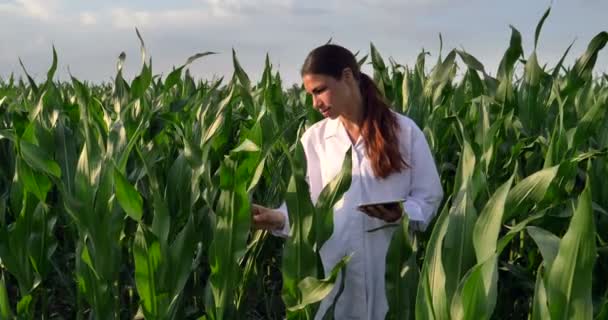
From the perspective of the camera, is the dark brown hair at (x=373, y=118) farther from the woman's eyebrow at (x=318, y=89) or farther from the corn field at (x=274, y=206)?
the corn field at (x=274, y=206)

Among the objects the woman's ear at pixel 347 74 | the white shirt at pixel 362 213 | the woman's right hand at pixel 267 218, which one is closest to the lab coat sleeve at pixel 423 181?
the white shirt at pixel 362 213

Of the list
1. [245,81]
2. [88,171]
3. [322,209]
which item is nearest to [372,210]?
[322,209]

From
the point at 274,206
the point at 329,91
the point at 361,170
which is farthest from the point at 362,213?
the point at 274,206

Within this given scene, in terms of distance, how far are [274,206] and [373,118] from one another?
0.80 m

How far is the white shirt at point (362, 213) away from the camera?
2.36 metres

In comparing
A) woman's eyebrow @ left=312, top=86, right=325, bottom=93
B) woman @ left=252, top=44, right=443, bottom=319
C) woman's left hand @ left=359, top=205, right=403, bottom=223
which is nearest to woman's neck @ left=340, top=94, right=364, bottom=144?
woman @ left=252, top=44, right=443, bottom=319

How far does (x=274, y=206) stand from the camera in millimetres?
3016

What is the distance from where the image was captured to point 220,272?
209 centimetres

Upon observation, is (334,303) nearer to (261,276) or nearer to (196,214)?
(196,214)

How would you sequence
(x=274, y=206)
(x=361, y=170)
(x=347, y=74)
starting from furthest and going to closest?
(x=274, y=206)
(x=361, y=170)
(x=347, y=74)

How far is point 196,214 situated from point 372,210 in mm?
571

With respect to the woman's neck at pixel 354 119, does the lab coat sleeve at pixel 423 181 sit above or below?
below

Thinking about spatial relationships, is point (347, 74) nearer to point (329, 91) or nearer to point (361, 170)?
point (329, 91)

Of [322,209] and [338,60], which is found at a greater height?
[338,60]
